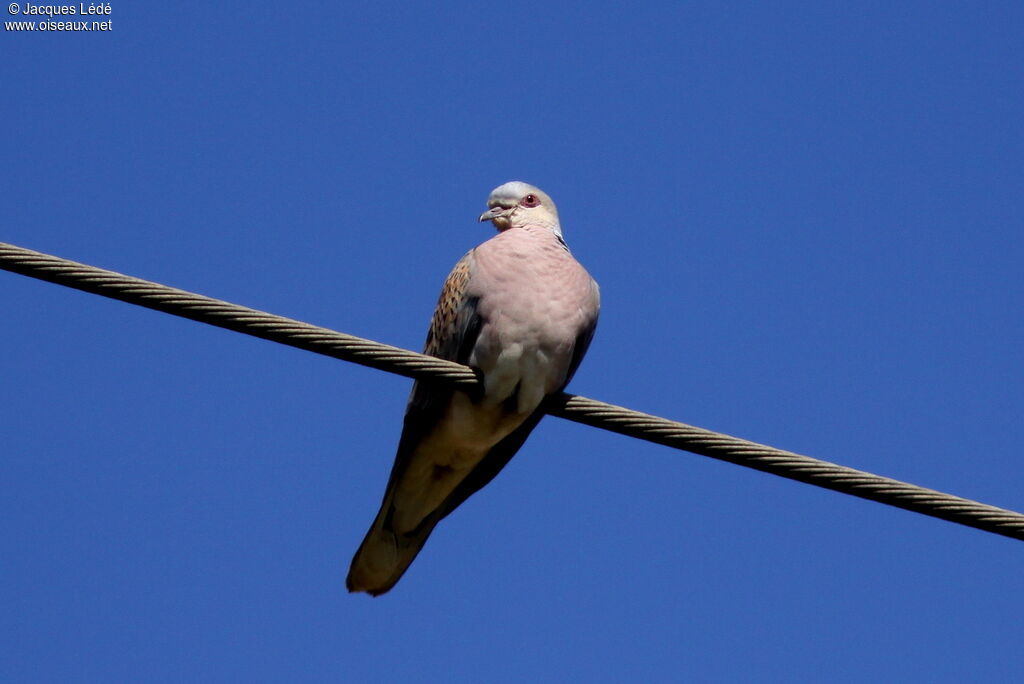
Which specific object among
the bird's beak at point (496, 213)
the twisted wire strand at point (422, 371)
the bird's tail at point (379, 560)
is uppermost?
the bird's beak at point (496, 213)

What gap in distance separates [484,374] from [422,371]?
3.11 feet

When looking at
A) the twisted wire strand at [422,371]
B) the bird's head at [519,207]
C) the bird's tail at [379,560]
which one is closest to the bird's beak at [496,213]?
the bird's head at [519,207]

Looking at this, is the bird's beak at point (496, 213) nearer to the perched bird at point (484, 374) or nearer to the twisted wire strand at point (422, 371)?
the perched bird at point (484, 374)

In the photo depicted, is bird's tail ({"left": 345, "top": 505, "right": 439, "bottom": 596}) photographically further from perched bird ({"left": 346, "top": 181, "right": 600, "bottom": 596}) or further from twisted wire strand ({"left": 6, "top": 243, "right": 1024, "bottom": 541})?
twisted wire strand ({"left": 6, "top": 243, "right": 1024, "bottom": 541})

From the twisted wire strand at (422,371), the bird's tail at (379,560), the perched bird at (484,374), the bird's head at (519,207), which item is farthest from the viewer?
the bird's head at (519,207)

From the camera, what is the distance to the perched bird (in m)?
5.38

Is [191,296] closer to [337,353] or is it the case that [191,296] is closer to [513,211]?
[337,353]

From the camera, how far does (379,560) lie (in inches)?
236

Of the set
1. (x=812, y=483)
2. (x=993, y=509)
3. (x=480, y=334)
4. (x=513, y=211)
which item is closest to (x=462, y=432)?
(x=480, y=334)

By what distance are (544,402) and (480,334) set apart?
369mm

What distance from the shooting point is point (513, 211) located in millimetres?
6375

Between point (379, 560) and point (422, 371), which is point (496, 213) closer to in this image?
point (379, 560)

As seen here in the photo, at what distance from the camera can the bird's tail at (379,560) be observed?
5.98 m

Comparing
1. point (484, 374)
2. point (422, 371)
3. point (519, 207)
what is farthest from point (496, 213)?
point (422, 371)
